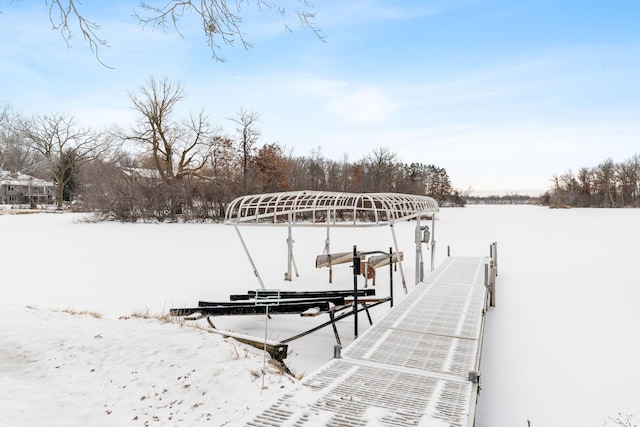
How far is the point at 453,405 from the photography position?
2387 millimetres

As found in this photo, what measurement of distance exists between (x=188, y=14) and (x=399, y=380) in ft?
13.0

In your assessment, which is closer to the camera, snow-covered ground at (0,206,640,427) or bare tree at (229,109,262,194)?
snow-covered ground at (0,206,640,427)

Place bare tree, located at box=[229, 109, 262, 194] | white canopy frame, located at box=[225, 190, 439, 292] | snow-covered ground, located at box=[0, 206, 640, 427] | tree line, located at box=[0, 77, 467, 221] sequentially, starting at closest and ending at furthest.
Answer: snow-covered ground, located at box=[0, 206, 640, 427] < white canopy frame, located at box=[225, 190, 439, 292] < tree line, located at box=[0, 77, 467, 221] < bare tree, located at box=[229, 109, 262, 194]

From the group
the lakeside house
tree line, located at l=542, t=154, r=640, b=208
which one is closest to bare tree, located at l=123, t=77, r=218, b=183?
the lakeside house

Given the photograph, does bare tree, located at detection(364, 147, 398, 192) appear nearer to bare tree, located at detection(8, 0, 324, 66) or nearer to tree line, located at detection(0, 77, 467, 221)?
tree line, located at detection(0, 77, 467, 221)

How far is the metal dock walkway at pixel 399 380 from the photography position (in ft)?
7.37

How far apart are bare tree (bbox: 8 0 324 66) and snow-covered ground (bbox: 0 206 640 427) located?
3.03 metres

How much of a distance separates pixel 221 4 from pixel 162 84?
2522cm

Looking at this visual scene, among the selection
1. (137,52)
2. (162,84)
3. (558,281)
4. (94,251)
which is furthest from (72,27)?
(162,84)

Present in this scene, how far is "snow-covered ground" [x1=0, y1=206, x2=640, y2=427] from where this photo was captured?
3.13 m

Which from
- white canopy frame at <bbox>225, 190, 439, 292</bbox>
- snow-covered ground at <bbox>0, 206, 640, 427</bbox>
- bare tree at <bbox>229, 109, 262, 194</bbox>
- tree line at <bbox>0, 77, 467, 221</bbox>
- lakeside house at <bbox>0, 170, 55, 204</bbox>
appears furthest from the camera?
lakeside house at <bbox>0, 170, 55, 204</bbox>

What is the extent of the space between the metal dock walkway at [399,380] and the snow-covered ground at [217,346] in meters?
0.47

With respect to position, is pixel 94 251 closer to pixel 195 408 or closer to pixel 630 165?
pixel 195 408

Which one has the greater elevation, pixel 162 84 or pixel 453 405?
pixel 162 84
